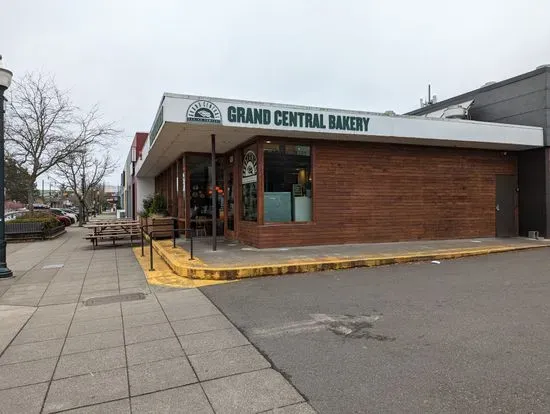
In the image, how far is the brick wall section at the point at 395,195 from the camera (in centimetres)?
1216

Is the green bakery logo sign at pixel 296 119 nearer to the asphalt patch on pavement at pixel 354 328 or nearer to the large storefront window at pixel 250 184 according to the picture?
the large storefront window at pixel 250 184

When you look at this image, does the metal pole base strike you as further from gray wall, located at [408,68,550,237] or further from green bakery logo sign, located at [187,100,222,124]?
gray wall, located at [408,68,550,237]

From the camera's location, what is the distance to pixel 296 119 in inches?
424

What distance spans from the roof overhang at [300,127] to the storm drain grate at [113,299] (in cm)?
402

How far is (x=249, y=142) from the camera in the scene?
483 inches

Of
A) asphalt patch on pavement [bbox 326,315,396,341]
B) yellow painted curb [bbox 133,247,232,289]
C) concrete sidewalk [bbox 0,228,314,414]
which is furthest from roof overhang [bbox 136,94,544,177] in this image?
asphalt patch on pavement [bbox 326,315,396,341]

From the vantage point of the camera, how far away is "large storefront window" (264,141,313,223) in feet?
38.6

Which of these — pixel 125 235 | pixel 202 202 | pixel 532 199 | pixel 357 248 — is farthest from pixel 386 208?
pixel 125 235

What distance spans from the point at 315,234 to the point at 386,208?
8.40ft

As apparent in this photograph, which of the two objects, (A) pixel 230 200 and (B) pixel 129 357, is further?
(A) pixel 230 200

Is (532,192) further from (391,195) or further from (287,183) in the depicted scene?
(287,183)

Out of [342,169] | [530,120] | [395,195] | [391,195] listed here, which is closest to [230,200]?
[342,169]

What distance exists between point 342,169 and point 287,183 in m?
1.74

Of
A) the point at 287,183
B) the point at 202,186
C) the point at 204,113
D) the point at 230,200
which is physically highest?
the point at 204,113
